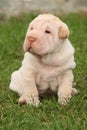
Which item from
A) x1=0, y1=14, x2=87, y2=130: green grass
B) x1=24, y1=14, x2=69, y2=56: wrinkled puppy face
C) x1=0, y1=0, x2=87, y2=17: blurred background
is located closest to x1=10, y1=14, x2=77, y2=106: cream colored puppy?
x1=24, y1=14, x2=69, y2=56: wrinkled puppy face

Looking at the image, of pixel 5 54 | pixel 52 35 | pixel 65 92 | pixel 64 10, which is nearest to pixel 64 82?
pixel 65 92

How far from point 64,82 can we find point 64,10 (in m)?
4.40

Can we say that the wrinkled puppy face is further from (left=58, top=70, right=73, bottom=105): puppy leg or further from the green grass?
the green grass

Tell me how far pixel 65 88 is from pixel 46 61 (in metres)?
0.33

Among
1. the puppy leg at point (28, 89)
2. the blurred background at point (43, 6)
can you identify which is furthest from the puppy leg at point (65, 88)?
the blurred background at point (43, 6)

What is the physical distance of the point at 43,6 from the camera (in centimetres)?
912

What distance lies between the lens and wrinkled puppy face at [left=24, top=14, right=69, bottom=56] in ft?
14.9

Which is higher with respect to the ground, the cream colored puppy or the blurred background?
the blurred background

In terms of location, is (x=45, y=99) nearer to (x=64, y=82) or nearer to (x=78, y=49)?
(x=64, y=82)

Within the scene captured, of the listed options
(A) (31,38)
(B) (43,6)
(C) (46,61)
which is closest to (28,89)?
(C) (46,61)

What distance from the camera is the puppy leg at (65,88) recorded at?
15.8ft

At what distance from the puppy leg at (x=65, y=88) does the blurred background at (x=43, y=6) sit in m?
4.29

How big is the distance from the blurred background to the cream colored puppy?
4190 mm

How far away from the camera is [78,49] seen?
7039mm
